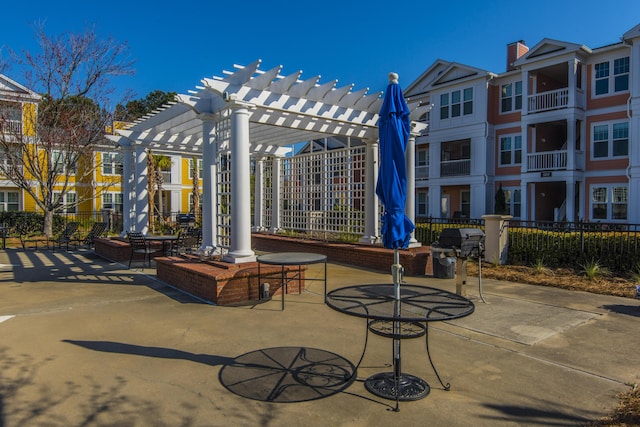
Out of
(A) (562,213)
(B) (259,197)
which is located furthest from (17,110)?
(A) (562,213)

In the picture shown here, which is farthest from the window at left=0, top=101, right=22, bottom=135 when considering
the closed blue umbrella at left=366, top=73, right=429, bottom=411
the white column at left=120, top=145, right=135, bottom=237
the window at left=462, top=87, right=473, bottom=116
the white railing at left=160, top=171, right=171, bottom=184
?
the window at left=462, top=87, right=473, bottom=116

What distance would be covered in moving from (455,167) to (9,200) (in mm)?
28239

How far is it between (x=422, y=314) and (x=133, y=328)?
3.58 metres

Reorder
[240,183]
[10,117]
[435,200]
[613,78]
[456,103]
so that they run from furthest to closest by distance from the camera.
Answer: [435,200] < [456,103] < [613,78] < [10,117] < [240,183]

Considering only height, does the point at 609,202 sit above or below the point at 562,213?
above

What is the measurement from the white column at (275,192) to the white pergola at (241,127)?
135 centimetres

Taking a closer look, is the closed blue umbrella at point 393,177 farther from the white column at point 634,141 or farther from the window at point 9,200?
the window at point 9,200

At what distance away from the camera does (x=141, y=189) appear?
1135 centimetres

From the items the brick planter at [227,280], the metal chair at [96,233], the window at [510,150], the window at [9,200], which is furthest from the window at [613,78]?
the window at [9,200]

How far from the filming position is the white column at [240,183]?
6.80m

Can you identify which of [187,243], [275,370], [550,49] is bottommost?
[275,370]

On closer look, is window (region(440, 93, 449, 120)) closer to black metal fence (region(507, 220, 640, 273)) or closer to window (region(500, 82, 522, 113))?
window (region(500, 82, 522, 113))

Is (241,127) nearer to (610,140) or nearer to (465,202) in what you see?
(610,140)

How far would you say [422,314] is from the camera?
3.47 metres
